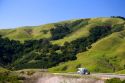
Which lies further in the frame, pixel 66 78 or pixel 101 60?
pixel 101 60

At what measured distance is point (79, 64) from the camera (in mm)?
163500

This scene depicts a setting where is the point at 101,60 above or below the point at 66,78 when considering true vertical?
below

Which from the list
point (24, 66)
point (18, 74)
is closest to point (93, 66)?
point (24, 66)

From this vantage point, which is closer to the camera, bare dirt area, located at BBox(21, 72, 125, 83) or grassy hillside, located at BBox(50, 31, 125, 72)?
bare dirt area, located at BBox(21, 72, 125, 83)

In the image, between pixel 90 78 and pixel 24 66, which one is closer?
pixel 90 78

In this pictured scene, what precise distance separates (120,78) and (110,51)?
124935mm

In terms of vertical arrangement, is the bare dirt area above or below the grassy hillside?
above

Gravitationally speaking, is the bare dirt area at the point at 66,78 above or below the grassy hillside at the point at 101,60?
above

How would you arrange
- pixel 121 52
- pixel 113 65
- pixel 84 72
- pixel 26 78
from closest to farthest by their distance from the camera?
1. pixel 84 72
2. pixel 26 78
3. pixel 113 65
4. pixel 121 52

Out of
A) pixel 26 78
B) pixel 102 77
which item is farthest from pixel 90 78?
pixel 26 78

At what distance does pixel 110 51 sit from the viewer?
190 metres

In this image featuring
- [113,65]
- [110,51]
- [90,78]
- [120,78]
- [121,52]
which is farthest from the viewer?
[110,51]

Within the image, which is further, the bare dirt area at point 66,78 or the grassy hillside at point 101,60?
→ the grassy hillside at point 101,60

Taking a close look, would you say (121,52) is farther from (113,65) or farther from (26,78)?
(26,78)
